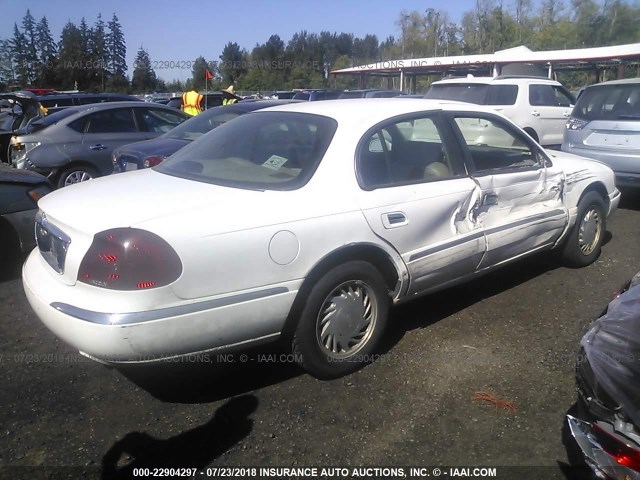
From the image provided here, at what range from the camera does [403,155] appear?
3.78 meters

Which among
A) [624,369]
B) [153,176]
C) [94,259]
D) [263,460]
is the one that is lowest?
A: [263,460]

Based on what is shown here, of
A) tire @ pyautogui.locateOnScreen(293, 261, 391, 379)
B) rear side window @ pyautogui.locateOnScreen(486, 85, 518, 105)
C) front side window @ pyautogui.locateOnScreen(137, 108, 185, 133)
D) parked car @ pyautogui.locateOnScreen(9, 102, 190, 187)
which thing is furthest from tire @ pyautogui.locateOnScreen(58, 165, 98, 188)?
rear side window @ pyautogui.locateOnScreen(486, 85, 518, 105)

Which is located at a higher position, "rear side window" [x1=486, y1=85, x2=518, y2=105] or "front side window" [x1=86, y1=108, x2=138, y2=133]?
"rear side window" [x1=486, y1=85, x2=518, y2=105]

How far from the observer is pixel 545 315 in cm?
422

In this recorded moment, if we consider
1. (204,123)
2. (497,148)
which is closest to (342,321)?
(497,148)

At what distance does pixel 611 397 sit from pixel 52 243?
276cm

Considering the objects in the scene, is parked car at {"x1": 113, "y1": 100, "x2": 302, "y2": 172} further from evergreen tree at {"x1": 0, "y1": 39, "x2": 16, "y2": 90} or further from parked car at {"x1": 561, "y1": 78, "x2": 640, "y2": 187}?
evergreen tree at {"x1": 0, "y1": 39, "x2": 16, "y2": 90}

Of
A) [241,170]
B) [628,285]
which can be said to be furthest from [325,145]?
[628,285]

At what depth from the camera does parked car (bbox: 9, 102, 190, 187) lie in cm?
827

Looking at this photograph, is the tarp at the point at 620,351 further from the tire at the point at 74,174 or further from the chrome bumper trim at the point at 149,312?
the tire at the point at 74,174

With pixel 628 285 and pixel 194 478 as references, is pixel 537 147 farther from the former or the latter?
pixel 194 478

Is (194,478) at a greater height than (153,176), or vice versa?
(153,176)

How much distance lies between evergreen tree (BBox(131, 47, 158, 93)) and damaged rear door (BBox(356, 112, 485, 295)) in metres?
47.5

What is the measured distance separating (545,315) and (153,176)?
9.76ft
